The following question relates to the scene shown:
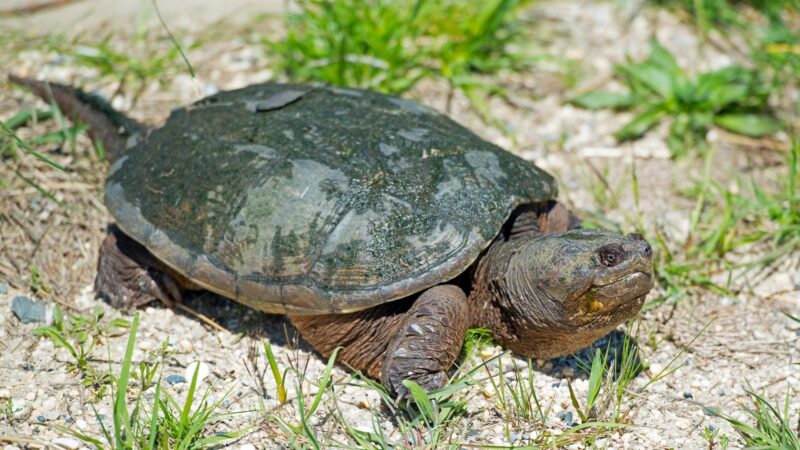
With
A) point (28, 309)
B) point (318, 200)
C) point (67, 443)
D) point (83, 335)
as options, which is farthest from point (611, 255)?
point (28, 309)

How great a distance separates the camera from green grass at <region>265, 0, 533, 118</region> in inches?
191

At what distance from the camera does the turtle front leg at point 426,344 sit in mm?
3117

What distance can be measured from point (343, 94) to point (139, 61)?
1782 millimetres

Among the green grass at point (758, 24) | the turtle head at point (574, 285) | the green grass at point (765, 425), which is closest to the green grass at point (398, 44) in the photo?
the green grass at point (758, 24)

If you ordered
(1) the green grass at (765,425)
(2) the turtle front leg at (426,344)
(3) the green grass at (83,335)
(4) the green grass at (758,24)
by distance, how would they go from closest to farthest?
1. (1) the green grass at (765,425)
2. (2) the turtle front leg at (426,344)
3. (3) the green grass at (83,335)
4. (4) the green grass at (758,24)

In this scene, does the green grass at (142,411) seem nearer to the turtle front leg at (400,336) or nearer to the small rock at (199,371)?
the small rock at (199,371)

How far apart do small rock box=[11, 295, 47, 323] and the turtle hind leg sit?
0.83ft

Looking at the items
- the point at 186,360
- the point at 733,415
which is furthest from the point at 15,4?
the point at 733,415

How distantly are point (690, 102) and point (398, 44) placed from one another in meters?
1.77

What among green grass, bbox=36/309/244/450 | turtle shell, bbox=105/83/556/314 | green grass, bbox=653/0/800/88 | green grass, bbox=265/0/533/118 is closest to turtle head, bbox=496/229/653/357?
turtle shell, bbox=105/83/556/314

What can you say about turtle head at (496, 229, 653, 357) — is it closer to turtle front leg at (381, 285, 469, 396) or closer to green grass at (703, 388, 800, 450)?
turtle front leg at (381, 285, 469, 396)

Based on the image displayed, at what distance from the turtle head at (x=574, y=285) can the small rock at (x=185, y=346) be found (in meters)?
1.36

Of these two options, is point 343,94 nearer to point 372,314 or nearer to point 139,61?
point 372,314

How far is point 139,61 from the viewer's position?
5.03 metres
